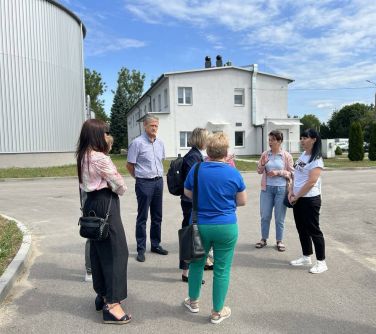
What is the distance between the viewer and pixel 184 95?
104 feet

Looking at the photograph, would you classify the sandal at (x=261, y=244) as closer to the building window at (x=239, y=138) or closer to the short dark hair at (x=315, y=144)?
→ the short dark hair at (x=315, y=144)

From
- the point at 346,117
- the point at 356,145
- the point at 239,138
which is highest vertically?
the point at 346,117

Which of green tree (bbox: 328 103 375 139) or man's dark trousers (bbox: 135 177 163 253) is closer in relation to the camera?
man's dark trousers (bbox: 135 177 163 253)

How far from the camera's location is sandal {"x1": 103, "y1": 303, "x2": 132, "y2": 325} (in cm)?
370

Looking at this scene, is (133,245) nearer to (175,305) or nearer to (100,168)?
(175,305)

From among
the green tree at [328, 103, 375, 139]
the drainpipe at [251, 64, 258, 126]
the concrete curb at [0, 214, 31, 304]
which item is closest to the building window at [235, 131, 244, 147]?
the drainpipe at [251, 64, 258, 126]

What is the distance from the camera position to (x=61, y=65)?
2433cm

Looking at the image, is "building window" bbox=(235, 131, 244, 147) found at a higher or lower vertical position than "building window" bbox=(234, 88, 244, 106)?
lower

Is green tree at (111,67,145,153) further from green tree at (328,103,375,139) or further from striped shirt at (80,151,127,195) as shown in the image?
striped shirt at (80,151,127,195)

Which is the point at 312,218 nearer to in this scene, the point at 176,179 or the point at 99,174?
the point at 176,179

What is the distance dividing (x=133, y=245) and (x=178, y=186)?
7.22 ft

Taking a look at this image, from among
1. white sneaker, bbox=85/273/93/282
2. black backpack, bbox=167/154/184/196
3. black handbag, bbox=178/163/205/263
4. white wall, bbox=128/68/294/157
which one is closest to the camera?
black handbag, bbox=178/163/205/263

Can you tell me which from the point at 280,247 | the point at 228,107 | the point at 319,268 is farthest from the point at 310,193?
the point at 228,107

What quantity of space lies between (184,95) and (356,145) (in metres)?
13.5
